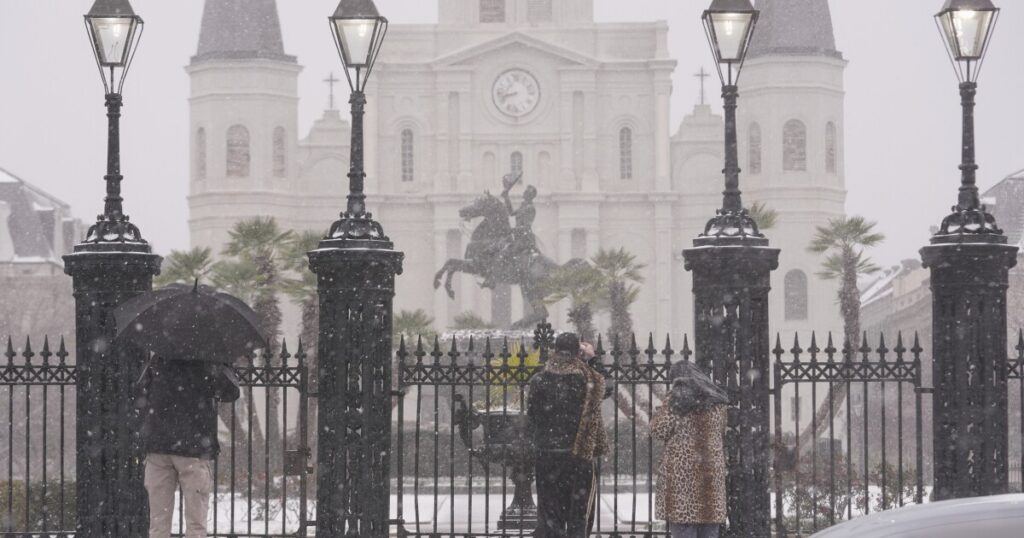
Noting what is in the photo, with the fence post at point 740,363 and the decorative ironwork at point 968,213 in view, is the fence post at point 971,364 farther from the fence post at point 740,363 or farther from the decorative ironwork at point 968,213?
the fence post at point 740,363

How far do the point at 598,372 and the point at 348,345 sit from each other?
1554 millimetres

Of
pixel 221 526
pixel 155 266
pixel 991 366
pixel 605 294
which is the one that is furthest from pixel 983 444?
pixel 605 294

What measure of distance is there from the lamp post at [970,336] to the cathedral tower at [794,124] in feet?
184

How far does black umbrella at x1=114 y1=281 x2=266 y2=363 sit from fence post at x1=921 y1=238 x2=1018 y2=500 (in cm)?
441

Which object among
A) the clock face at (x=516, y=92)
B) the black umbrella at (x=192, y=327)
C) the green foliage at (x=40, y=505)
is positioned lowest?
the green foliage at (x=40, y=505)

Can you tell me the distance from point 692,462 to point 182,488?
3.02 m

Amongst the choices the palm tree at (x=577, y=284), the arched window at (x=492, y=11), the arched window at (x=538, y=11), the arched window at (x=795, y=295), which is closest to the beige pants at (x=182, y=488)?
the palm tree at (x=577, y=284)

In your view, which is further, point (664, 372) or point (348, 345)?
point (664, 372)

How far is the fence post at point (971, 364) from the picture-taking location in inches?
482

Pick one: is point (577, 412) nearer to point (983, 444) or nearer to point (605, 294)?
point (983, 444)

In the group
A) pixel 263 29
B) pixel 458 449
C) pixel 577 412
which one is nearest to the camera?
pixel 577 412

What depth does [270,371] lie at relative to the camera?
12789 millimetres

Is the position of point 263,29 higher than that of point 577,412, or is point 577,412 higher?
point 263,29

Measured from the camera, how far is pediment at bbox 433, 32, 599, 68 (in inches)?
2776
